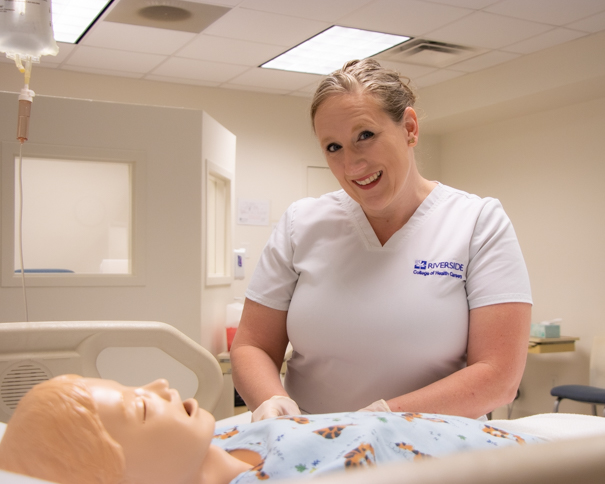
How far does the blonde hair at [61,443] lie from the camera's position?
72 centimetres

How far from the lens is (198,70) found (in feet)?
17.5

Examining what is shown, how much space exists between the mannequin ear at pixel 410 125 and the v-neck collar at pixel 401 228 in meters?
0.14

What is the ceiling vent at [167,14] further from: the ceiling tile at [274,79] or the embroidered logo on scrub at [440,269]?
the embroidered logo on scrub at [440,269]

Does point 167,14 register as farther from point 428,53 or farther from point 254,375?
point 254,375

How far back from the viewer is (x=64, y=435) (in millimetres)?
736

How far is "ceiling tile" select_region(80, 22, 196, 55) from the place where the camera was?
434 centimetres

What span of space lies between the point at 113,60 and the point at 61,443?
15.8 ft

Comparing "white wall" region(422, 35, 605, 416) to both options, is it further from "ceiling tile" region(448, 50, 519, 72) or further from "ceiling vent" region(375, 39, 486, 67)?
"ceiling vent" region(375, 39, 486, 67)

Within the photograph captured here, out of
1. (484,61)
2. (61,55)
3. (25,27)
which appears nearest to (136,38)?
(61,55)

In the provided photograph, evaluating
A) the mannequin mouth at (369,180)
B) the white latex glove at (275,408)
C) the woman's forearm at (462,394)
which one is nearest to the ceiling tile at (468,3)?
the mannequin mouth at (369,180)

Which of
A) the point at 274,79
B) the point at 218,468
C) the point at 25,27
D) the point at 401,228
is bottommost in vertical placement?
the point at 218,468

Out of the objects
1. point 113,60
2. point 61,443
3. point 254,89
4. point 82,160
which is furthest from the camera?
point 254,89

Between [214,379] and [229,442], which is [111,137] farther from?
[229,442]

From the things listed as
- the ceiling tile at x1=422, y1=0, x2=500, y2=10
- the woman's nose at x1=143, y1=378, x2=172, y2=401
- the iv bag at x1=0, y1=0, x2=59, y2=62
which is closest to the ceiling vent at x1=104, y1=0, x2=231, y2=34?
the ceiling tile at x1=422, y1=0, x2=500, y2=10
